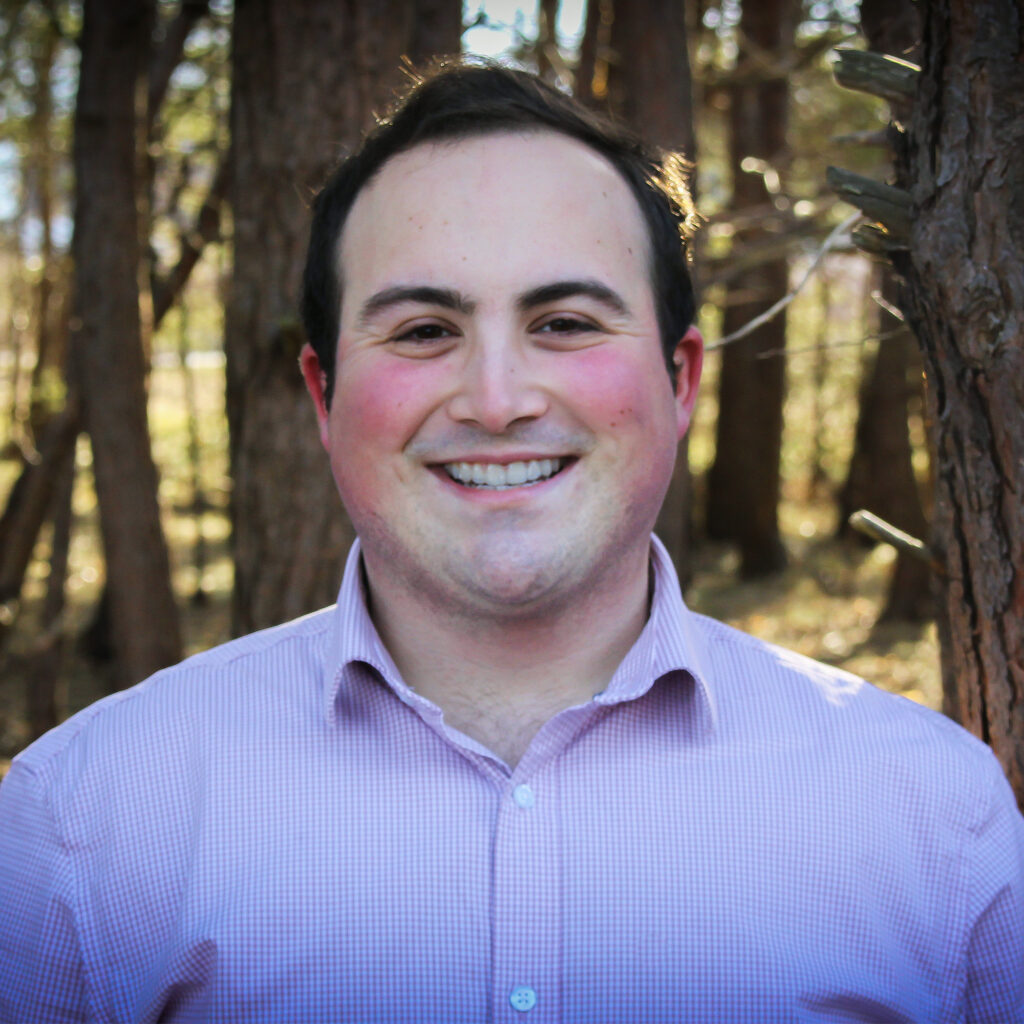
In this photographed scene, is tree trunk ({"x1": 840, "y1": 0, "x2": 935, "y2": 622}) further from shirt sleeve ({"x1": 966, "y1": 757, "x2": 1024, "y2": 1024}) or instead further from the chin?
the chin

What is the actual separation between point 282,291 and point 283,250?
5.4 inches

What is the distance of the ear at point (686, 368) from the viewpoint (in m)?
2.13

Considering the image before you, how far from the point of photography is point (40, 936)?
1730 millimetres

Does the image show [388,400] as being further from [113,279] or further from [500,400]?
[113,279]

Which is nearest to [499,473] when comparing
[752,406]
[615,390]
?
[615,390]

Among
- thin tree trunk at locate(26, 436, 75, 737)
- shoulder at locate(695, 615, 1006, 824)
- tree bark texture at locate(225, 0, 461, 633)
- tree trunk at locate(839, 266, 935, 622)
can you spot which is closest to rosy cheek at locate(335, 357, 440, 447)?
shoulder at locate(695, 615, 1006, 824)

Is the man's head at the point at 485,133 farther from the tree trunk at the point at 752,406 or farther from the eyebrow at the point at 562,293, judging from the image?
the tree trunk at the point at 752,406

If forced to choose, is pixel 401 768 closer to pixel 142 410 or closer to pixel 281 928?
pixel 281 928

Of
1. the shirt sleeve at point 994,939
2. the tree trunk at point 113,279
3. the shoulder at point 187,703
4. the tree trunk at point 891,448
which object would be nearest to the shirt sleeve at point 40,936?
the shoulder at point 187,703

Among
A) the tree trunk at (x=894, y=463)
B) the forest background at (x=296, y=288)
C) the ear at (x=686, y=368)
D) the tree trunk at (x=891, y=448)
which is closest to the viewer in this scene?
the ear at (x=686, y=368)

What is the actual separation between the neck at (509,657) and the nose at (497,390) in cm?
32

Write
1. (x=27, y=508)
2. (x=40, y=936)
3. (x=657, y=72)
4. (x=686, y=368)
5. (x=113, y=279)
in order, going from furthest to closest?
1. (x=27, y=508)
2. (x=657, y=72)
3. (x=113, y=279)
4. (x=686, y=368)
5. (x=40, y=936)

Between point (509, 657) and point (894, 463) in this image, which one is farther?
point (894, 463)

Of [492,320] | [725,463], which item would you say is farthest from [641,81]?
[725,463]
